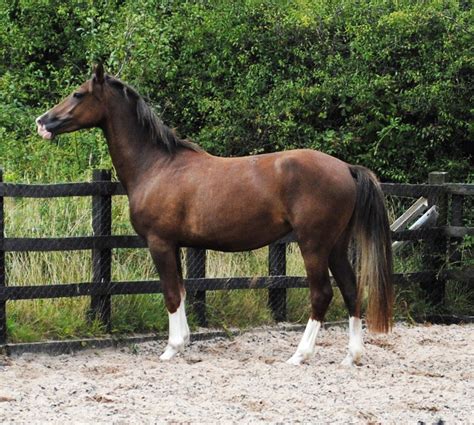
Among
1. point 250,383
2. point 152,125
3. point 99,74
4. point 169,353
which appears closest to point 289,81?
point 152,125

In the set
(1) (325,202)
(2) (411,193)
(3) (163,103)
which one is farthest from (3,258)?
(3) (163,103)

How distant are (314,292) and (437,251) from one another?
2.48 meters

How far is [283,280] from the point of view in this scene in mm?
8266

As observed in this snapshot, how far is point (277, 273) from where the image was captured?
27.6ft

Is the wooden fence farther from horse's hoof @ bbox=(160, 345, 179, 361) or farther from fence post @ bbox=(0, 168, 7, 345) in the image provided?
horse's hoof @ bbox=(160, 345, 179, 361)

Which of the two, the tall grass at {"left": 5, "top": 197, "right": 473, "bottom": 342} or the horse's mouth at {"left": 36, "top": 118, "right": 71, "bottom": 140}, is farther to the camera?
the tall grass at {"left": 5, "top": 197, "right": 473, "bottom": 342}

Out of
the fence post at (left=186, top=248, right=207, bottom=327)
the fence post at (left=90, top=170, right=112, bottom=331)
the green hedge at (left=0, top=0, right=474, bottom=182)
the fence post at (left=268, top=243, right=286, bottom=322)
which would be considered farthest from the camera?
the green hedge at (left=0, top=0, right=474, bottom=182)

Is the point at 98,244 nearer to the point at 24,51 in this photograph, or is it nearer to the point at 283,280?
the point at 283,280

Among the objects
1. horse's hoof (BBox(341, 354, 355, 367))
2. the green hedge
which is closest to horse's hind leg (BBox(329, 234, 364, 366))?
horse's hoof (BBox(341, 354, 355, 367))

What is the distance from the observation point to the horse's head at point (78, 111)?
23.8 ft

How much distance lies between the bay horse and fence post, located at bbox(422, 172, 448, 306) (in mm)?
1865

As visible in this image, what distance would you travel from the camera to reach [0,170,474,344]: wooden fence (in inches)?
283

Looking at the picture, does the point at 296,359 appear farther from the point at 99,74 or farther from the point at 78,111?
the point at 99,74

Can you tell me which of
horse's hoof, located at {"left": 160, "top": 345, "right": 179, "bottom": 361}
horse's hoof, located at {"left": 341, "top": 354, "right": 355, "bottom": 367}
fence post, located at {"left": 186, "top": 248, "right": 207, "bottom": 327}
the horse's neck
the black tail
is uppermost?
the horse's neck
